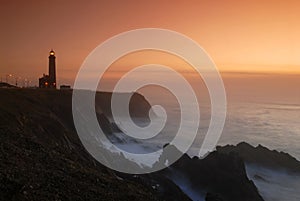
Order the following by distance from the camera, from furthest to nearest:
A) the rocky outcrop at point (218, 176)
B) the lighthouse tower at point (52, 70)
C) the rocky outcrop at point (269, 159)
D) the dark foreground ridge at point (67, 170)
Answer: the lighthouse tower at point (52, 70) < the rocky outcrop at point (269, 159) < the rocky outcrop at point (218, 176) < the dark foreground ridge at point (67, 170)

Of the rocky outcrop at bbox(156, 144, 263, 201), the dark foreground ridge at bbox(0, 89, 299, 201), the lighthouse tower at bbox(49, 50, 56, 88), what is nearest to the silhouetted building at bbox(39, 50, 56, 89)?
the lighthouse tower at bbox(49, 50, 56, 88)

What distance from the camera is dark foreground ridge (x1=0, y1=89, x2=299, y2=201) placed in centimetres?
1605

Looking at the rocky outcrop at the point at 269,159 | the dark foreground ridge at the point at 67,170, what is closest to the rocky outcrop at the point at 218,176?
the dark foreground ridge at the point at 67,170

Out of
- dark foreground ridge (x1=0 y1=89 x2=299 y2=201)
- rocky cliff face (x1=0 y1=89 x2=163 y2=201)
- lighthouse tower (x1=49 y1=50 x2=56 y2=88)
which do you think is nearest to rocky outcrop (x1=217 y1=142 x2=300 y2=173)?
dark foreground ridge (x1=0 y1=89 x2=299 y2=201)

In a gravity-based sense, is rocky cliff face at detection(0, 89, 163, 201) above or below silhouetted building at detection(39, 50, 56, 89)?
below

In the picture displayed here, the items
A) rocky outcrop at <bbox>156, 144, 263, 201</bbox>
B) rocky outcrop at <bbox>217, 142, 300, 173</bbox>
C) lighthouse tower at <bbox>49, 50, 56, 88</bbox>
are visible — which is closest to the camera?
rocky outcrop at <bbox>156, 144, 263, 201</bbox>

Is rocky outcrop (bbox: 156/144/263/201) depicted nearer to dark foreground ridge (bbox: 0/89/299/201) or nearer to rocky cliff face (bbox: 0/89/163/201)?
dark foreground ridge (bbox: 0/89/299/201)

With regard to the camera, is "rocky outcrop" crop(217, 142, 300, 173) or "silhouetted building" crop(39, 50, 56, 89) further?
"silhouetted building" crop(39, 50, 56, 89)

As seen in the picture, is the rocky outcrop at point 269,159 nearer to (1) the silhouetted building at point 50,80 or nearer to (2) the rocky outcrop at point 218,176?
(2) the rocky outcrop at point 218,176

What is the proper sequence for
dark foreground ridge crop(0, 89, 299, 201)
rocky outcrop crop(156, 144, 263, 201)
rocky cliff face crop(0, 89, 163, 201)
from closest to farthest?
rocky cliff face crop(0, 89, 163, 201) → dark foreground ridge crop(0, 89, 299, 201) → rocky outcrop crop(156, 144, 263, 201)

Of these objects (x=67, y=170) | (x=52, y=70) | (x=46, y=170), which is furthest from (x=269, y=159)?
(x=52, y=70)

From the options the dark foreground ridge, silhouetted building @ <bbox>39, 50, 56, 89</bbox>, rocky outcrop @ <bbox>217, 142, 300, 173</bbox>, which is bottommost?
rocky outcrop @ <bbox>217, 142, 300, 173</bbox>

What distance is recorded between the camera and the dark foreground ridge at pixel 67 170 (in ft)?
52.6

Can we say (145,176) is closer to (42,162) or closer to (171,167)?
(171,167)
